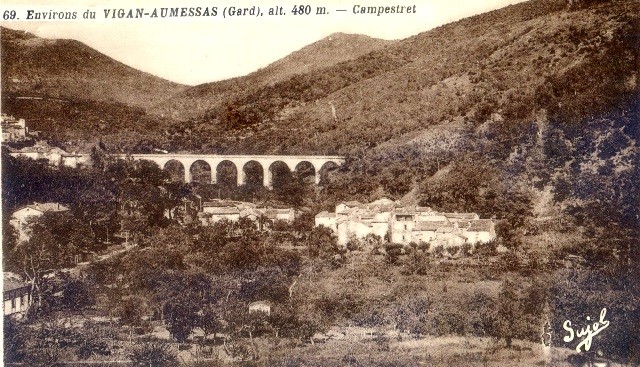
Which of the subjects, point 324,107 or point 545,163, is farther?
point 324,107

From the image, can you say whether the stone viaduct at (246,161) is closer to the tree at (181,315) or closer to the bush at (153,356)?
the tree at (181,315)

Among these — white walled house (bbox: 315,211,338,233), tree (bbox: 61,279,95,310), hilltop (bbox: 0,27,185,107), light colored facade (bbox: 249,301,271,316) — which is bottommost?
light colored facade (bbox: 249,301,271,316)

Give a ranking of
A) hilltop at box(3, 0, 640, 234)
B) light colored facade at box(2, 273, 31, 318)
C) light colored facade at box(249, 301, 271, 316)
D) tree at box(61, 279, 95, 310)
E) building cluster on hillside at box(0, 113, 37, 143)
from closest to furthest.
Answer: light colored facade at box(2, 273, 31, 318)
building cluster on hillside at box(0, 113, 37, 143)
tree at box(61, 279, 95, 310)
light colored facade at box(249, 301, 271, 316)
hilltop at box(3, 0, 640, 234)

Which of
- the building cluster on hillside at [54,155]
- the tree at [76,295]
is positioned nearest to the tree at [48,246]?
the tree at [76,295]

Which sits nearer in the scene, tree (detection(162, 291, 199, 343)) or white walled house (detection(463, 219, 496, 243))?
tree (detection(162, 291, 199, 343))

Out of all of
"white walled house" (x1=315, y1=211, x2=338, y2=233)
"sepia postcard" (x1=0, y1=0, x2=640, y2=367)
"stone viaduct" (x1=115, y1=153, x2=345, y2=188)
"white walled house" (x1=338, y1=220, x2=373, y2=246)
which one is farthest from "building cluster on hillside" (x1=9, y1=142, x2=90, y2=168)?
"white walled house" (x1=338, y1=220, x2=373, y2=246)

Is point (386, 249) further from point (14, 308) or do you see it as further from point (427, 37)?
point (14, 308)

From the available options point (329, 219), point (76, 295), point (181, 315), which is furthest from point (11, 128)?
point (329, 219)

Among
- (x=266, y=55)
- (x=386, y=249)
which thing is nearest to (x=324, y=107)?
(x=266, y=55)

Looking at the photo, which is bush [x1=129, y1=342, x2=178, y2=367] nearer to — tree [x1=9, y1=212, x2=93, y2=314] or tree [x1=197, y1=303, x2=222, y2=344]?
tree [x1=197, y1=303, x2=222, y2=344]
